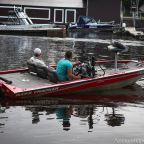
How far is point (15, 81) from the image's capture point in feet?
53.9

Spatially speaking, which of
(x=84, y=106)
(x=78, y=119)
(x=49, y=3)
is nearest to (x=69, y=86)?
(x=84, y=106)

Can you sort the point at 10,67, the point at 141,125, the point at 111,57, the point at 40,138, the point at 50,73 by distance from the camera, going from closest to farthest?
→ the point at 40,138 → the point at 141,125 → the point at 50,73 → the point at 10,67 → the point at 111,57

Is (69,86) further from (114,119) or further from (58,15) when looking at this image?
(58,15)

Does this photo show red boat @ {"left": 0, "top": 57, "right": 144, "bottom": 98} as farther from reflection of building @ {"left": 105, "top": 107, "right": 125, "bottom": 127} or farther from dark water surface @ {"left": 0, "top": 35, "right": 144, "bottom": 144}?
reflection of building @ {"left": 105, "top": 107, "right": 125, "bottom": 127}

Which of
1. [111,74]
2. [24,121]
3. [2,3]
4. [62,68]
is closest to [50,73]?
[62,68]

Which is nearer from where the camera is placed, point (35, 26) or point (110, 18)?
point (35, 26)

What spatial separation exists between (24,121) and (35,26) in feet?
128

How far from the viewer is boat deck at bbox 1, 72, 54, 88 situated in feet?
52.6

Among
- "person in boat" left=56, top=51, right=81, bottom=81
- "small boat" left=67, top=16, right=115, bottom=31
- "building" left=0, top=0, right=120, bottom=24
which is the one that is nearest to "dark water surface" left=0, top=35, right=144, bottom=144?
"person in boat" left=56, top=51, right=81, bottom=81

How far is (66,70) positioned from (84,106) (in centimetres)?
168

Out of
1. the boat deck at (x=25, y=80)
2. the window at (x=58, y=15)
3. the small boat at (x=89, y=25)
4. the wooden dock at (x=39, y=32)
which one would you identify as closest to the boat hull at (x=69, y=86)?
the boat deck at (x=25, y=80)

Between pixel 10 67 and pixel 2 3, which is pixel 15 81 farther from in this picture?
pixel 2 3

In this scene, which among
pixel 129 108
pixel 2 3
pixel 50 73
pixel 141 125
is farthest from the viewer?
pixel 2 3

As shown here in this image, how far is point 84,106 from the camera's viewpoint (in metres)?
15.1
